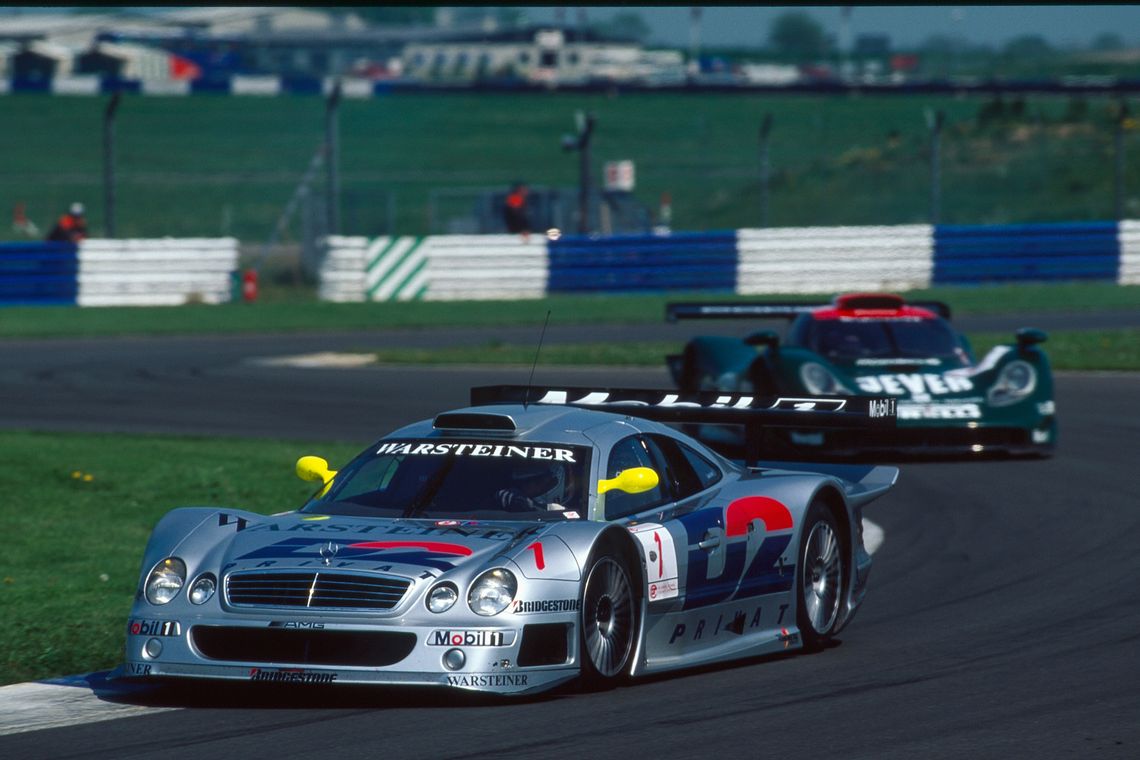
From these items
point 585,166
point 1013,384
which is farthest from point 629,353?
point 585,166

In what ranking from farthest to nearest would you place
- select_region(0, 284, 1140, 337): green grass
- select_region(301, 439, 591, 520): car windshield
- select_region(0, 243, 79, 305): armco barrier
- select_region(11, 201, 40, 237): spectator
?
select_region(11, 201, 40, 237): spectator → select_region(0, 243, 79, 305): armco barrier → select_region(0, 284, 1140, 337): green grass → select_region(301, 439, 591, 520): car windshield

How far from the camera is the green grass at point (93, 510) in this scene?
8.27 metres

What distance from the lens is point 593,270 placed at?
100 ft

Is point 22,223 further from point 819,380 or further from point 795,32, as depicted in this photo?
point 795,32

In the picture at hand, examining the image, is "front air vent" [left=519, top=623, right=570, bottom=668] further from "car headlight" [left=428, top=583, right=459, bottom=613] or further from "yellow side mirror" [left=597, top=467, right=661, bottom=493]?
"yellow side mirror" [left=597, top=467, right=661, bottom=493]

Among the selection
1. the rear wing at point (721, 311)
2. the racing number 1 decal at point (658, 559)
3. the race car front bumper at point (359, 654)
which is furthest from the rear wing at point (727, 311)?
the race car front bumper at point (359, 654)

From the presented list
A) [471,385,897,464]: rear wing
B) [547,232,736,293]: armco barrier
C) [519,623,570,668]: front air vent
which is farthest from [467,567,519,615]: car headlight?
[547,232,736,293]: armco barrier

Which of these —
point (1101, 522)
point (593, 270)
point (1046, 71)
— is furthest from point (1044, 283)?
point (1046, 71)

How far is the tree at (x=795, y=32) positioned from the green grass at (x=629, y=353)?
85.6 m

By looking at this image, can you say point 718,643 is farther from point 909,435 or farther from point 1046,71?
point 1046,71

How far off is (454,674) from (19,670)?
203 cm

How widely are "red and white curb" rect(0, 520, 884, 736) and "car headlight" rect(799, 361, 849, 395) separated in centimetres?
846

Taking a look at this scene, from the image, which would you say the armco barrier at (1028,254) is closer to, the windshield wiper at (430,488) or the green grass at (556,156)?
the green grass at (556,156)

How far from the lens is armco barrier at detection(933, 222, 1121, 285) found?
3156cm
